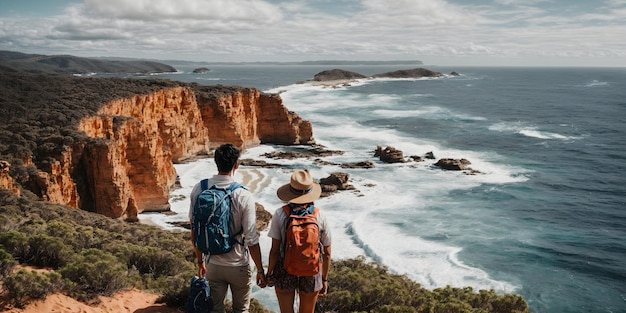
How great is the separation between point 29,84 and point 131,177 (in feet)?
44.1

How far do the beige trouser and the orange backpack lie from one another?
1.85 ft

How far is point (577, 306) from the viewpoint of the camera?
19562mm

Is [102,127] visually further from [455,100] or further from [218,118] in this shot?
[455,100]

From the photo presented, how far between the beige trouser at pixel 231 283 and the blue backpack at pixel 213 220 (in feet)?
0.96

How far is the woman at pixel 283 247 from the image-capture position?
18.2 feet

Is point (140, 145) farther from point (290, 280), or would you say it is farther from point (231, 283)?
point (290, 280)

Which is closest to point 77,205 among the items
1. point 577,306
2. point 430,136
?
point 577,306

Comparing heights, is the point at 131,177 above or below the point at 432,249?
above

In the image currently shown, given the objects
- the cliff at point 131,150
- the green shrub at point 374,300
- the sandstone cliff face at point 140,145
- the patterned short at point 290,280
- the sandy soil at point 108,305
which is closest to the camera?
the patterned short at point 290,280

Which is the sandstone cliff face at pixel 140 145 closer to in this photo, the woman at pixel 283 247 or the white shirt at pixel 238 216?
the white shirt at pixel 238 216

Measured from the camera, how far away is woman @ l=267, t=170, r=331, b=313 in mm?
5539

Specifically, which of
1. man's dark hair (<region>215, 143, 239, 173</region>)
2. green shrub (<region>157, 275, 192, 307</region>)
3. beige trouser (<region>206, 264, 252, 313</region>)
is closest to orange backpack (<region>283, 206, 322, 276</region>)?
beige trouser (<region>206, 264, 252, 313</region>)

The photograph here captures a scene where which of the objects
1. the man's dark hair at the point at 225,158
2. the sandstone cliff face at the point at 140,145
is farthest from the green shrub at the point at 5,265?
the sandstone cliff face at the point at 140,145

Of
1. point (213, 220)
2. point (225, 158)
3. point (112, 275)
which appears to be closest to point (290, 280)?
→ point (213, 220)
